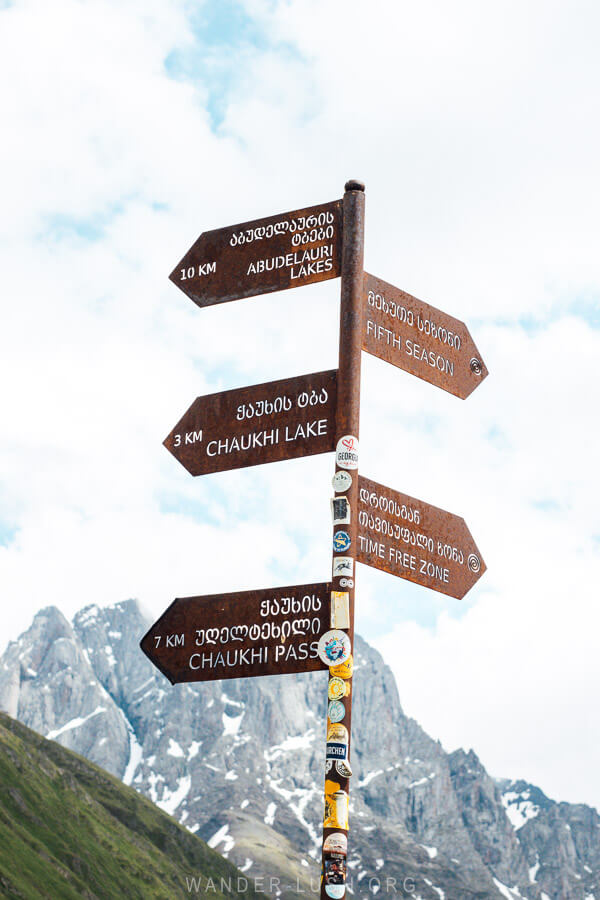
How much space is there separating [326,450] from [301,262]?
276cm

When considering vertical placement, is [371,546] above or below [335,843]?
above

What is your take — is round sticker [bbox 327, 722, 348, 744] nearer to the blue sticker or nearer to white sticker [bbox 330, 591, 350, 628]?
the blue sticker

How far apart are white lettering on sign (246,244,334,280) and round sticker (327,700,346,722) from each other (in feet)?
18.4

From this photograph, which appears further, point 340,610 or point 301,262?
point 301,262

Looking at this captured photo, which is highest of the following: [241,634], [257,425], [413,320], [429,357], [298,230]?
[298,230]

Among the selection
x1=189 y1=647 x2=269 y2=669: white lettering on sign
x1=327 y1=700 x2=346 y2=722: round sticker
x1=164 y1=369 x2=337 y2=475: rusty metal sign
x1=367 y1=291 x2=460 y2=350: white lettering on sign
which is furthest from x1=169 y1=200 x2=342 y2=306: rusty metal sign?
x1=327 y1=700 x2=346 y2=722: round sticker

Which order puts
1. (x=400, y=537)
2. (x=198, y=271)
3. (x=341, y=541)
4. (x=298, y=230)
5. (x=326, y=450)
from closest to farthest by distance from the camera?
1. (x=341, y=541)
2. (x=326, y=450)
3. (x=400, y=537)
4. (x=298, y=230)
5. (x=198, y=271)

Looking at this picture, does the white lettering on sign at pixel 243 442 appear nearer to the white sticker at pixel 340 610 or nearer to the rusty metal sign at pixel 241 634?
the rusty metal sign at pixel 241 634

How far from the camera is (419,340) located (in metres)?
15.0

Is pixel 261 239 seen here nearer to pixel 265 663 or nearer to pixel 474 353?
pixel 474 353

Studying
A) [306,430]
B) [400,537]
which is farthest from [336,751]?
[306,430]

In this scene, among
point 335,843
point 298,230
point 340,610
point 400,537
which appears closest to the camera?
point 335,843

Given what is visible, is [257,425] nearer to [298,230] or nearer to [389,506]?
[389,506]

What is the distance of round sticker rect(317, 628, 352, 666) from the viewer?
12359mm
